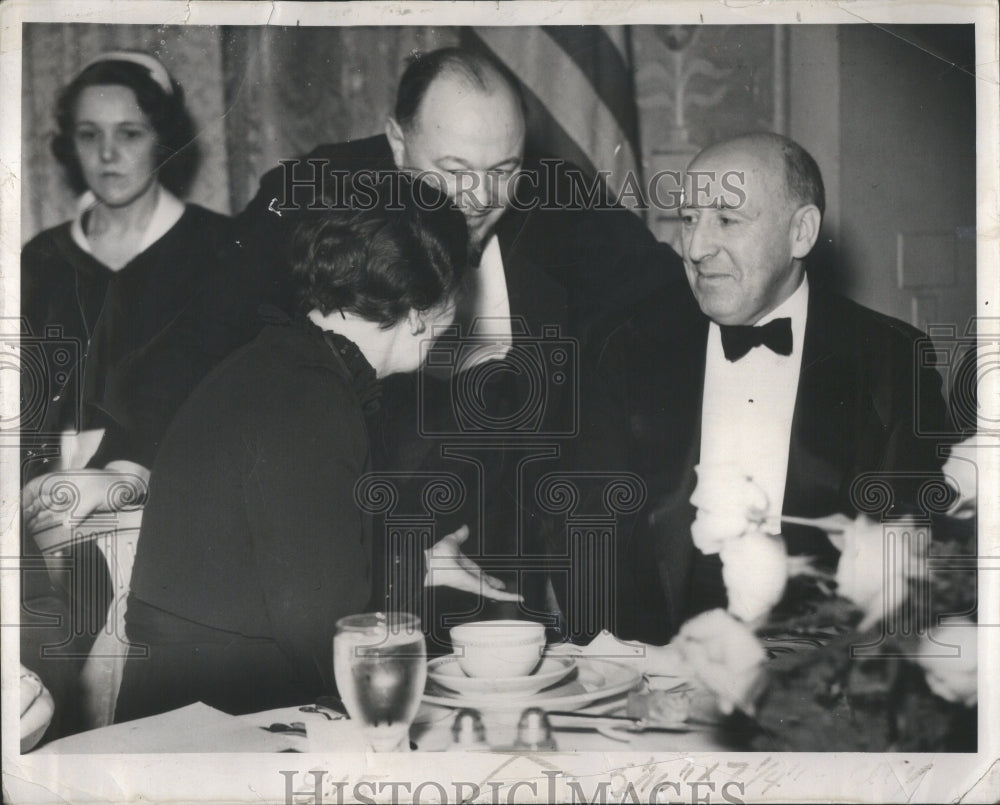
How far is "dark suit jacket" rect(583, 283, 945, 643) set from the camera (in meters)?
1.99

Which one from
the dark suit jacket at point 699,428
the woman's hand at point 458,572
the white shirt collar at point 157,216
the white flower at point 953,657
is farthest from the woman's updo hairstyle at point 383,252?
the white flower at point 953,657

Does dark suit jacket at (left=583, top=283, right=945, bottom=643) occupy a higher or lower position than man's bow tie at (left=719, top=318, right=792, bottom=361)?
lower

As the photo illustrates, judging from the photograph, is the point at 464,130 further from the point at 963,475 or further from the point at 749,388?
the point at 963,475

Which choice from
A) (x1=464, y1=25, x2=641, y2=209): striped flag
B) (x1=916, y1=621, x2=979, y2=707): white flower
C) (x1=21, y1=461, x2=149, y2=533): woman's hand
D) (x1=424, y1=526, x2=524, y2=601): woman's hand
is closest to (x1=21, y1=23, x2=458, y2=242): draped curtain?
(x1=464, y1=25, x2=641, y2=209): striped flag

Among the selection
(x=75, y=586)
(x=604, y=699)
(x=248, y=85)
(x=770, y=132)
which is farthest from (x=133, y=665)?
(x=770, y=132)

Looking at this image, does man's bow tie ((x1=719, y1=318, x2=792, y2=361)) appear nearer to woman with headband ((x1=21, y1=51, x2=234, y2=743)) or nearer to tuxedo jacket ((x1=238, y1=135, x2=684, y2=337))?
tuxedo jacket ((x1=238, y1=135, x2=684, y2=337))

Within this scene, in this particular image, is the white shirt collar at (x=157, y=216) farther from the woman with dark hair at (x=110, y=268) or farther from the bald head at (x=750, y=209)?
the bald head at (x=750, y=209)

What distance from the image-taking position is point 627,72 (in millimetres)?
2014

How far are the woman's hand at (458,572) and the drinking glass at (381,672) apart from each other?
11 centimetres

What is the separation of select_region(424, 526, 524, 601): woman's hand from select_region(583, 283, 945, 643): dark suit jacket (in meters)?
0.29

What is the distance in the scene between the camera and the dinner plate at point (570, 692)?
1981mm

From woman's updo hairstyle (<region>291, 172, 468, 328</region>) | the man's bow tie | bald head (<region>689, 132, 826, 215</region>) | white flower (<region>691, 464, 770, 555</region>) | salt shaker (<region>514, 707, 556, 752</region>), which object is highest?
bald head (<region>689, 132, 826, 215</region>)

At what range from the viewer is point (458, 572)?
6.52 ft

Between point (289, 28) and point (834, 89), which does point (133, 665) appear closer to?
point (289, 28)
